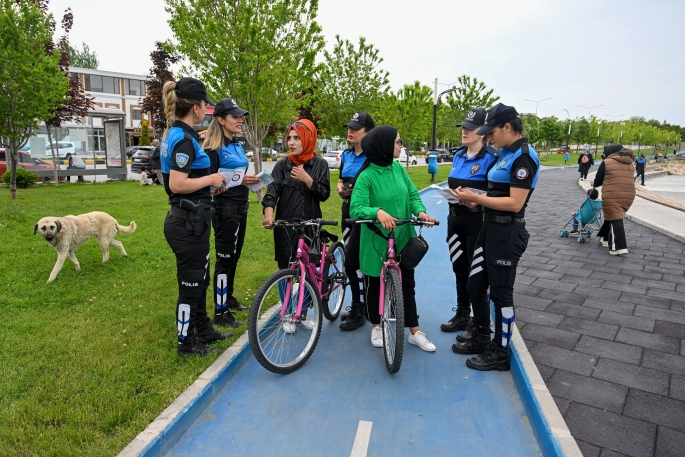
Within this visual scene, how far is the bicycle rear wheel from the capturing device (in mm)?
4320

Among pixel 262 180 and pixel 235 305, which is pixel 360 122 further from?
pixel 235 305

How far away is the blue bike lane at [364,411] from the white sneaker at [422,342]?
0.05 meters

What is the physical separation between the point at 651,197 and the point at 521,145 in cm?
1552

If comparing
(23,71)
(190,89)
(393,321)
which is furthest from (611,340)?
(23,71)

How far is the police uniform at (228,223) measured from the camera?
412cm

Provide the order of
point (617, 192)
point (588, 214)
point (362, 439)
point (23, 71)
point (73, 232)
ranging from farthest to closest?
point (23, 71)
point (588, 214)
point (617, 192)
point (73, 232)
point (362, 439)

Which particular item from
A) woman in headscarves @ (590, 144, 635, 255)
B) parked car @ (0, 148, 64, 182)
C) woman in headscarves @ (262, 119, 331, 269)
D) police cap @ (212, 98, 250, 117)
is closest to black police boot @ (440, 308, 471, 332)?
woman in headscarves @ (262, 119, 331, 269)

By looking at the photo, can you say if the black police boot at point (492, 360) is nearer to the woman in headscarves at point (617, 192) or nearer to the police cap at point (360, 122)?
the police cap at point (360, 122)

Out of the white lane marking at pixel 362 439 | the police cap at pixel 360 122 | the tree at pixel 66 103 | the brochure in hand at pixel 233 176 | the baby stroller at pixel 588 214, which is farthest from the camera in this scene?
the tree at pixel 66 103

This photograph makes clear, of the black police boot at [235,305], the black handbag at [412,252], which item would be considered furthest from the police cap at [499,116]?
the black police boot at [235,305]

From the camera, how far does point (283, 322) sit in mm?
3850

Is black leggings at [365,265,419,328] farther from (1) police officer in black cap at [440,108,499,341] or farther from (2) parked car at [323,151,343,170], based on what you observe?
(2) parked car at [323,151,343,170]

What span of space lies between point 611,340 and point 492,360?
131 cm

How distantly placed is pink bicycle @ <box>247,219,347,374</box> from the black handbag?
0.63 meters
